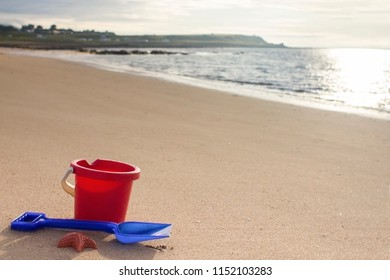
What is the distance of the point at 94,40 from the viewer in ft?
277

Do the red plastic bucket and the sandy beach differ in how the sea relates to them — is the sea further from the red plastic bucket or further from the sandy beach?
the red plastic bucket

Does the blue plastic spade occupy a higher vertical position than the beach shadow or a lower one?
higher

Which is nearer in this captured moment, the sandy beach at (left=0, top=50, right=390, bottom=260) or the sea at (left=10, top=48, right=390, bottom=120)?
the sandy beach at (left=0, top=50, right=390, bottom=260)

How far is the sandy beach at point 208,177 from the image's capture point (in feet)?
9.57

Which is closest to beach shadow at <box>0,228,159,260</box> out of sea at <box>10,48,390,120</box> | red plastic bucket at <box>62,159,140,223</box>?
Answer: red plastic bucket at <box>62,159,140,223</box>

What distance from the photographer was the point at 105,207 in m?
2.92

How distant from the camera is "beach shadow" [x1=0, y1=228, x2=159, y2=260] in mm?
→ 2564

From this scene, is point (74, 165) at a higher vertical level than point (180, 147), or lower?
higher

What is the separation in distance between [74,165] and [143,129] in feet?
11.1

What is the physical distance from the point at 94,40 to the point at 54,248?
279ft

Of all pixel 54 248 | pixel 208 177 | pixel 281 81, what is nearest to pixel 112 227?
pixel 54 248

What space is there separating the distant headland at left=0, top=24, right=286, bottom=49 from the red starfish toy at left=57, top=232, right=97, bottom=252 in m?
36.6
